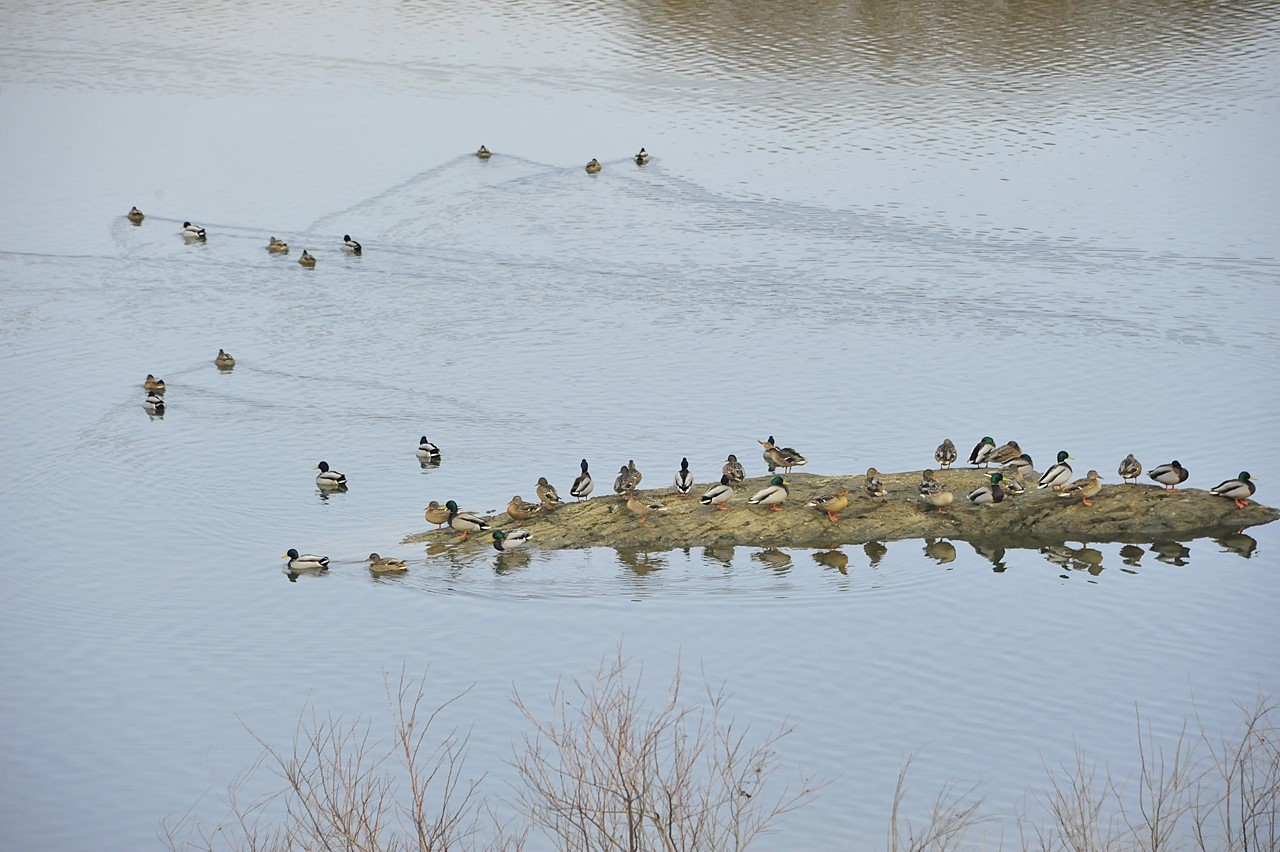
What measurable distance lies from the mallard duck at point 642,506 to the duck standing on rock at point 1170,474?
25.0 feet

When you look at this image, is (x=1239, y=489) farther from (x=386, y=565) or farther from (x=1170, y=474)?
(x=386, y=565)

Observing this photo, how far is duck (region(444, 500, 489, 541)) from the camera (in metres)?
24.0

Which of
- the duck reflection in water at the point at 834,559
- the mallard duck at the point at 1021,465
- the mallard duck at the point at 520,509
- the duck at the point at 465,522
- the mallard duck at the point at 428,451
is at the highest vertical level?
the mallard duck at the point at 428,451

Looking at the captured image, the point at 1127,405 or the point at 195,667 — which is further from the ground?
the point at 1127,405

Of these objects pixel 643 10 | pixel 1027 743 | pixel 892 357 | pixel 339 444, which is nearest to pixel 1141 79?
pixel 643 10

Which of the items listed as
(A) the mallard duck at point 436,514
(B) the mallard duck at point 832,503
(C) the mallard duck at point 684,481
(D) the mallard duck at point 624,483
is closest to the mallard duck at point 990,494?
(B) the mallard duck at point 832,503

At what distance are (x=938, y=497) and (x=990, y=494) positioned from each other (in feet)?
2.73

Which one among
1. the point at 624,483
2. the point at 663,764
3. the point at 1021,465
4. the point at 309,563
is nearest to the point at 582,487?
the point at 624,483

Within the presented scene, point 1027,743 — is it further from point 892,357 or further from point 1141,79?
point 1141,79

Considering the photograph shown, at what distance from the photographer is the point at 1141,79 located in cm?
5281

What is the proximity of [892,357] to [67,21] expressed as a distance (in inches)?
1795

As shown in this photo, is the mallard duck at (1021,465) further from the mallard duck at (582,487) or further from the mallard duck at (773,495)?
the mallard duck at (582,487)

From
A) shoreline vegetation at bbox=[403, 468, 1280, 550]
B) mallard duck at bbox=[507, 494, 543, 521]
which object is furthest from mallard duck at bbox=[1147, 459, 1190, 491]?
mallard duck at bbox=[507, 494, 543, 521]

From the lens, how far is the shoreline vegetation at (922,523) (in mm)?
23672
